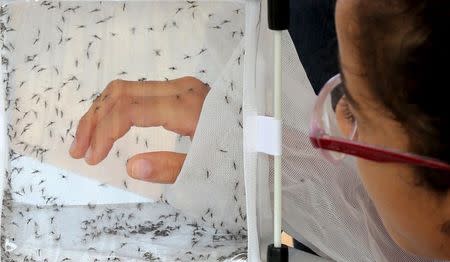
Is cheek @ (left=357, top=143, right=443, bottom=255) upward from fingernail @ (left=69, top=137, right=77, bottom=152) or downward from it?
downward

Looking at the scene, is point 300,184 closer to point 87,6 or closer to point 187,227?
point 187,227

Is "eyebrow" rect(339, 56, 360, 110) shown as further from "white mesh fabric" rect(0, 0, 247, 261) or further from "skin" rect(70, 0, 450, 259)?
"white mesh fabric" rect(0, 0, 247, 261)

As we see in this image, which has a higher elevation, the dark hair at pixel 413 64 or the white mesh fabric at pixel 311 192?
the dark hair at pixel 413 64

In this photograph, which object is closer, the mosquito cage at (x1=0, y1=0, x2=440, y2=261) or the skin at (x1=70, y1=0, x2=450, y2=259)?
the skin at (x1=70, y1=0, x2=450, y2=259)

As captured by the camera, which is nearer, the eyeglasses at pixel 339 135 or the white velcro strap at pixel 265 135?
the eyeglasses at pixel 339 135

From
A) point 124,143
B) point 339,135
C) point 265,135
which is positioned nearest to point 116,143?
point 124,143

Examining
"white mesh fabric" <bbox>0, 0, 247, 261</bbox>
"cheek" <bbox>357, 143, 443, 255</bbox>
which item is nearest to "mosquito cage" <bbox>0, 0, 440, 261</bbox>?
"white mesh fabric" <bbox>0, 0, 247, 261</bbox>

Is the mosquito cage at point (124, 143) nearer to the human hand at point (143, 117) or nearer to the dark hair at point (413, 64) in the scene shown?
the human hand at point (143, 117)

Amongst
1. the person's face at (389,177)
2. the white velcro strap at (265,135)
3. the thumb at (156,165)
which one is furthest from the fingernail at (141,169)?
the person's face at (389,177)
